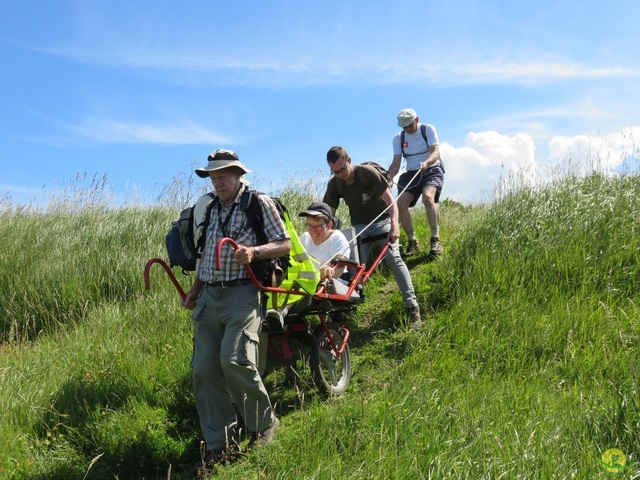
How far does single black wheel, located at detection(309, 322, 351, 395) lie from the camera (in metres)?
6.05

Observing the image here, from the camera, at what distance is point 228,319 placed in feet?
16.9

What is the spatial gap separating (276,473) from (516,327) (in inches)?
136

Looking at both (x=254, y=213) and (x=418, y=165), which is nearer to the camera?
(x=254, y=213)

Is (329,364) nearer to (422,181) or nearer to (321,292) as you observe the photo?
(321,292)

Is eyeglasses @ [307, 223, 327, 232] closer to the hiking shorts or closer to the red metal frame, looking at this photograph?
the red metal frame

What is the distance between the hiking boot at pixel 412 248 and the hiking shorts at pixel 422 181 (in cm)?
73

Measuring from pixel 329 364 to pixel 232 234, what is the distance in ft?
5.96

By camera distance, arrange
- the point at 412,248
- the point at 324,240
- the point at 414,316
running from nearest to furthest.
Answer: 1. the point at 324,240
2. the point at 414,316
3. the point at 412,248

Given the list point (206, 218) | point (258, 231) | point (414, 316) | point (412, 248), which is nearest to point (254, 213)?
point (258, 231)

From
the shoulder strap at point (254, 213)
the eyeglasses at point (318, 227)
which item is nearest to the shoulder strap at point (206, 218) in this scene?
the shoulder strap at point (254, 213)

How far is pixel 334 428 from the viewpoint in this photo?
4.68 m

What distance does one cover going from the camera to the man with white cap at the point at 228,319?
504 cm

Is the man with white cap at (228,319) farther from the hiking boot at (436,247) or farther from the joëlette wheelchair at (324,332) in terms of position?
the hiking boot at (436,247)

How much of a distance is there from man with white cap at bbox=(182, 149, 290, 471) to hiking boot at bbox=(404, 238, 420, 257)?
186 inches
